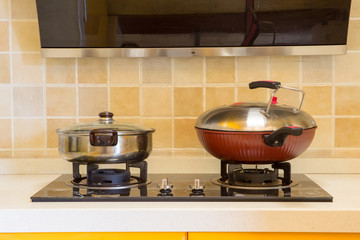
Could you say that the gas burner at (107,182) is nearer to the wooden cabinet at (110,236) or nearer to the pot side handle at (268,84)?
the wooden cabinet at (110,236)

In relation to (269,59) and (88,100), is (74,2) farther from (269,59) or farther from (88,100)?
(269,59)

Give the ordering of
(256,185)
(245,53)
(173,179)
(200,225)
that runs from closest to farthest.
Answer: (200,225) < (256,185) < (173,179) < (245,53)

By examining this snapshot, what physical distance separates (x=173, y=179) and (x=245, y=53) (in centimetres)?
50

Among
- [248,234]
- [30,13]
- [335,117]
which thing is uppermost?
[30,13]

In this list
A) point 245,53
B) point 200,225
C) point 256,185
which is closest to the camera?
point 200,225

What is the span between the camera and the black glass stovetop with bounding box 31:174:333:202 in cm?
121

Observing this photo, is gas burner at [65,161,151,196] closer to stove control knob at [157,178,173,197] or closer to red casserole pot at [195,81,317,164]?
stove control knob at [157,178,173,197]

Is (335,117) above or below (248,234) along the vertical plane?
above

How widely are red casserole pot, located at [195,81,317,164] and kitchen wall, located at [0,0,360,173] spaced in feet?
1.07

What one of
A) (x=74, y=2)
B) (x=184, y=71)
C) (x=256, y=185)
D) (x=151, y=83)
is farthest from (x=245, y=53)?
(x=74, y=2)

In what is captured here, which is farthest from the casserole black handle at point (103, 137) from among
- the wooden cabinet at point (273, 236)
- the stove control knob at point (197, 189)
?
the wooden cabinet at point (273, 236)

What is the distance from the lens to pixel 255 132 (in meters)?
1.29

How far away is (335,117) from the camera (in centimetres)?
169

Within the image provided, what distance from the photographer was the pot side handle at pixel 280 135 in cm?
120
